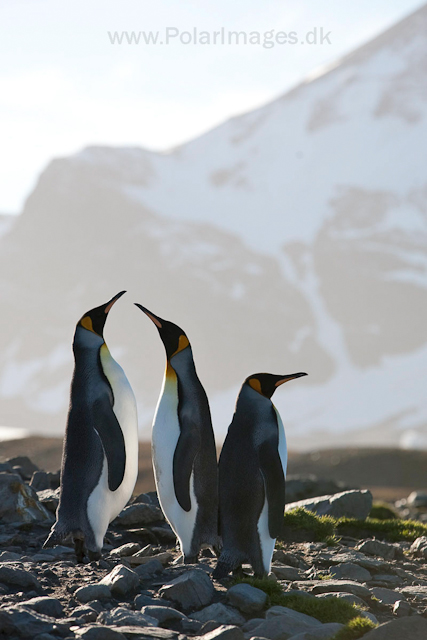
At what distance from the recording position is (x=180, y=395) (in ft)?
21.9

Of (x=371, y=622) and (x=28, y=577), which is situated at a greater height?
(x=28, y=577)

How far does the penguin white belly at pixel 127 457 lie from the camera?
6551mm

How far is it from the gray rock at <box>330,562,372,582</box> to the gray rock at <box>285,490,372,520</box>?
119 inches

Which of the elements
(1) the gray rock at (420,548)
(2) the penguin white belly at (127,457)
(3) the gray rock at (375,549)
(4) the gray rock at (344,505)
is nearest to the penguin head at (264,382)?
(2) the penguin white belly at (127,457)

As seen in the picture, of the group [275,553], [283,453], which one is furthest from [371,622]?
[275,553]

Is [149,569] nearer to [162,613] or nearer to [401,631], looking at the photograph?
[162,613]

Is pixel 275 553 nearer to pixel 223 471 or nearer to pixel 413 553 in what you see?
pixel 223 471

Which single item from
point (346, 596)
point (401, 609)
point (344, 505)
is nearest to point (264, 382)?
point (346, 596)

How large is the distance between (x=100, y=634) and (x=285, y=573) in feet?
8.12

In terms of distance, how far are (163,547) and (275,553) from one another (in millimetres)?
1112

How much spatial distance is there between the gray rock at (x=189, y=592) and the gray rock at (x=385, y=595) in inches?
58.3

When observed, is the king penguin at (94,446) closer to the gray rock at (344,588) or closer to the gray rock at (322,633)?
the gray rock at (344,588)

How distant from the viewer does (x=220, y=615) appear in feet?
16.8

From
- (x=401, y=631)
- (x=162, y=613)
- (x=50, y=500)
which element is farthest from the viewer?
(x=50, y=500)
